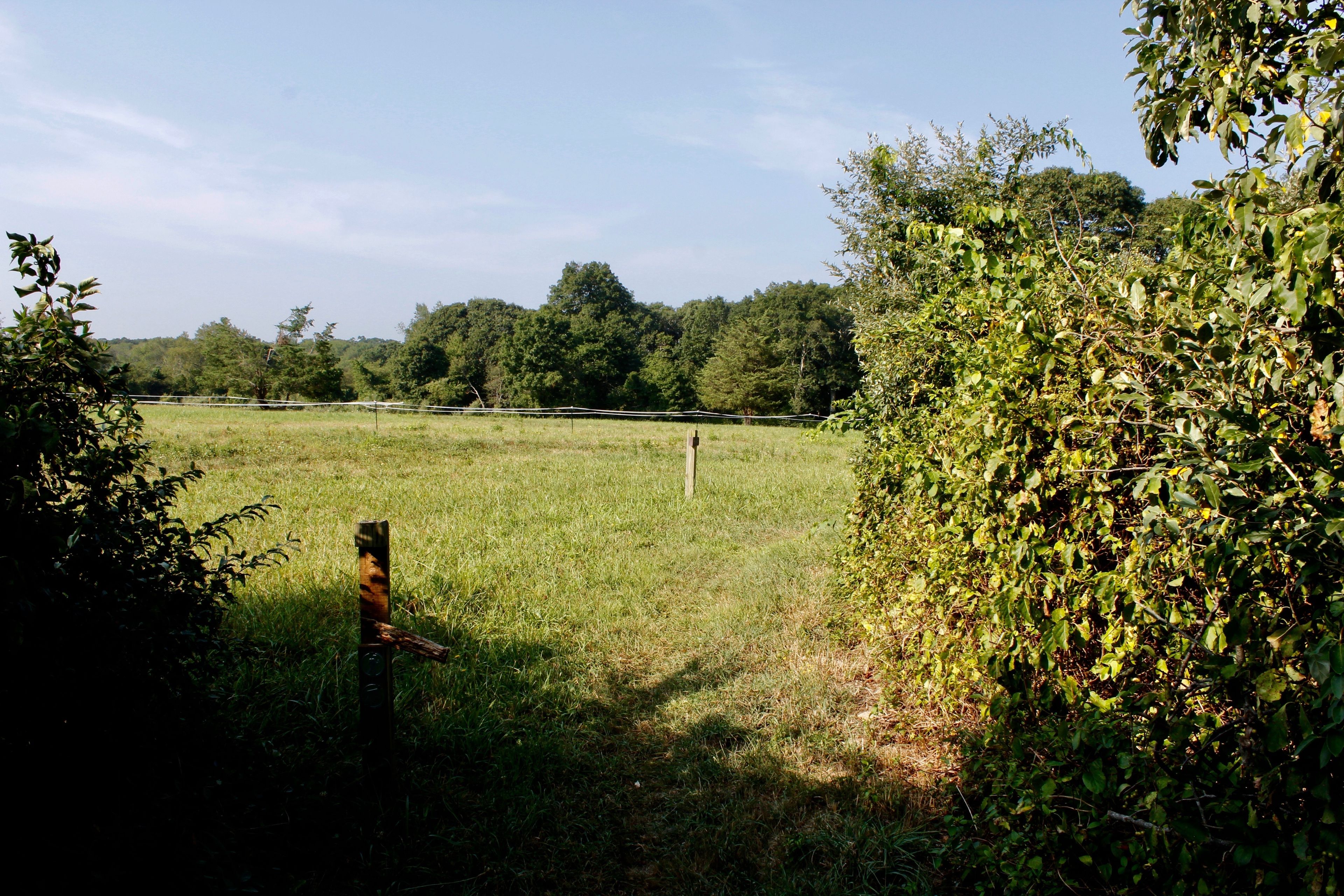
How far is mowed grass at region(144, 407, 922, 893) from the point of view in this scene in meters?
3.08

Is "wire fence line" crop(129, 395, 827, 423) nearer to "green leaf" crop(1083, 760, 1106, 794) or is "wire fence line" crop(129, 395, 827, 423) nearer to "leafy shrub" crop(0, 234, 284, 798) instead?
"leafy shrub" crop(0, 234, 284, 798)

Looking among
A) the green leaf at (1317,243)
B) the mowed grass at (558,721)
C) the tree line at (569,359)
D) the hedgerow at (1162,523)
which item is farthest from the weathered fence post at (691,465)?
the tree line at (569,359)

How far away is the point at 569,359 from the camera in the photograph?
179 feet

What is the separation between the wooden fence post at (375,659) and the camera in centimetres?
340

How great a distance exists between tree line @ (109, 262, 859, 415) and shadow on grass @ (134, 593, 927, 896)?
3565 cm

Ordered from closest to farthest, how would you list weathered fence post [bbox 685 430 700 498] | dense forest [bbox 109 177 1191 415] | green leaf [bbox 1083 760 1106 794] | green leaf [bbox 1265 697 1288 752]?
green leaf [bbox 1265 697 1288 752], green leaf [bbox 1083 760 1106 794], weathered fence post [bbox 685 430 700 498], dense forest [bbox 109 177 1191 415]

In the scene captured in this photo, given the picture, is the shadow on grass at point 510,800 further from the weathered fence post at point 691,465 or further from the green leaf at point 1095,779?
the weathered fence post at point 691,465

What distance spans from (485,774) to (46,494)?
235 centimetres

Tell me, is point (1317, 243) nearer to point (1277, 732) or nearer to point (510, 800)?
point (1277, 732)

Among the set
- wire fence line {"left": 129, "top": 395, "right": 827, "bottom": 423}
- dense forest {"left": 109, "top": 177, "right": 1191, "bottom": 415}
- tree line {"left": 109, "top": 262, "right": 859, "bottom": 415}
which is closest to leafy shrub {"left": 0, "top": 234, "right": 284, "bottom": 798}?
wire fence line {"left": 129, "top": 395, "right": 827, "bottom": 423}

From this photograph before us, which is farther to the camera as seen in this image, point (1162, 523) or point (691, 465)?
point (691, 465)

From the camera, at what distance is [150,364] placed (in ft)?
211

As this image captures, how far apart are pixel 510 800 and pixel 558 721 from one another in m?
0.80

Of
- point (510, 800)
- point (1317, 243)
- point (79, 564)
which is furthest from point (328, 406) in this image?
point (1317, 243)
